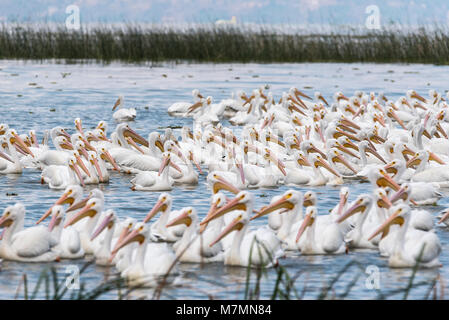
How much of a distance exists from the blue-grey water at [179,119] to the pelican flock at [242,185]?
0.16 m

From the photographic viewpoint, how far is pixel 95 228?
8.16 metres

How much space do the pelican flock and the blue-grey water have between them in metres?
0.16

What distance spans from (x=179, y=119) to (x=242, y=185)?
843 centimetres

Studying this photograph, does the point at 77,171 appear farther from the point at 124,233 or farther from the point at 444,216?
the point at 444,216

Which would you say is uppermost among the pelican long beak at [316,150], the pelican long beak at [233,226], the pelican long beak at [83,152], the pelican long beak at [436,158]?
the pelican long beak at [233,226]

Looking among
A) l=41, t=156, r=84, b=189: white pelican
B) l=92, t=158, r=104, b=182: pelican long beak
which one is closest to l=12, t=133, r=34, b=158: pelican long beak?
l=41, t=156, r=84, b=189: white pelican

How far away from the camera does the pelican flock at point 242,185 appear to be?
765 cm

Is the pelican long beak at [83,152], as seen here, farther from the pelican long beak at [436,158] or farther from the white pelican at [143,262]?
the white pelican at [143,262]

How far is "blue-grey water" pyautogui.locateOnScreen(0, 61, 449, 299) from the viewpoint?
7277mm

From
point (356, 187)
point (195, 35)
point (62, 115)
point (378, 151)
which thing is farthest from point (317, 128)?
point (195, 35)

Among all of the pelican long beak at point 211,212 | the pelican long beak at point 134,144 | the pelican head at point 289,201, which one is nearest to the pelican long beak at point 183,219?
the pelican long beak at point 211,212

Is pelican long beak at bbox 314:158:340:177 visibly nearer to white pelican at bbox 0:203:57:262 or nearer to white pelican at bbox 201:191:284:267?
white pelican at bbox 201:191:284:267
